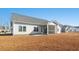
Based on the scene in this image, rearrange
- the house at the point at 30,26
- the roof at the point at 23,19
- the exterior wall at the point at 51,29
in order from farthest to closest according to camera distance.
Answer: the exterior wall at the point at 51,29 < the house at the point at 30,26 < the roof at the point at 23,19

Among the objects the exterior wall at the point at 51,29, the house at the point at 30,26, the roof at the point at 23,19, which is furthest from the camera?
the exterior wall at the point at 51,29

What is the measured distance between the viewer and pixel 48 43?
7.23 m

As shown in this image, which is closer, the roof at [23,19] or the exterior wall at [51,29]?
the roof at [23,19]

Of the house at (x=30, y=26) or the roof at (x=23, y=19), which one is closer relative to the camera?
the roof at (x=23, y=19)

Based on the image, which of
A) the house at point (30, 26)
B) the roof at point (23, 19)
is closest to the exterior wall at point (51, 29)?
the house at point (30, 26)

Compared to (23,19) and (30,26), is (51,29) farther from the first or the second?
(23,19)

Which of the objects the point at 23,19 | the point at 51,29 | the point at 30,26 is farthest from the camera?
the point at 51,29

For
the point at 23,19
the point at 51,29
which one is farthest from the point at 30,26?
the point at 51,29

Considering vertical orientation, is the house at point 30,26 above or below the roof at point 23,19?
below

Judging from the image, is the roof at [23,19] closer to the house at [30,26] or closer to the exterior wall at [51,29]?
the house at [30,26]

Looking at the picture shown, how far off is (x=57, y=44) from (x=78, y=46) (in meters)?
0.95

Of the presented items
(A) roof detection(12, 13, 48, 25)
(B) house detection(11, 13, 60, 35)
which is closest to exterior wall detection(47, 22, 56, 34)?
(B) house detection(11, 13, 60, 35)
